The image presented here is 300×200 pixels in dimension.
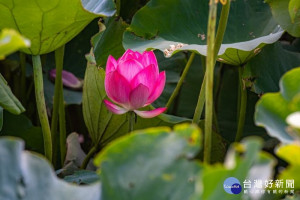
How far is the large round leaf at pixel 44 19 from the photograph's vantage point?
967 mm

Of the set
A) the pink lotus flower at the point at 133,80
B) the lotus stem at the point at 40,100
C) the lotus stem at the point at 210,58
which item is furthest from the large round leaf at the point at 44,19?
the lotus stem at the point at 210,58

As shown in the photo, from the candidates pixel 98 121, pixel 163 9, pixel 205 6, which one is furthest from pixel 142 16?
pixel 98 121

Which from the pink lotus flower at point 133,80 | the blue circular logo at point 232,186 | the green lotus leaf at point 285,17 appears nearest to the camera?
the blue circular logo at point 232,186

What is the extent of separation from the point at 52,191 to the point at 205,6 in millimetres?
904

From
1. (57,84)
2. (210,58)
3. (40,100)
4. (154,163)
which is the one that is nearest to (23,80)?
(57,84)

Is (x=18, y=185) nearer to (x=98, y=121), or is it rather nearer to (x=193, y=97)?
(x=98, y=121)

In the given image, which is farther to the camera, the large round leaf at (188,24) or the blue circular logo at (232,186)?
the large round leaf at (188,24)

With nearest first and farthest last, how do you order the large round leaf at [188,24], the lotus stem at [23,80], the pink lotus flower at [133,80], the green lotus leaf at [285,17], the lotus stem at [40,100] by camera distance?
1. the pink lotus flower at [133,80]
2. the lotus stem at [40,100]
3. the green lotus leaf at [285,17]
4. the large round leaf at [188,24]
5. the lotus stem at [23,80]

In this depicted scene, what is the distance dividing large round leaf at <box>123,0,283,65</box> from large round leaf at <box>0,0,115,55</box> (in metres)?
0.23

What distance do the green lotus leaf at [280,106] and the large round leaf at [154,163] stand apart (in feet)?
0.59

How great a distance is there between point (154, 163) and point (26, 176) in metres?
0.13

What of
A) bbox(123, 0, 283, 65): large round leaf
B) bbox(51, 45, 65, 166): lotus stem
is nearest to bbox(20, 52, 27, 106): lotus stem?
bbox(51, 45, 65, 166): lotus stem

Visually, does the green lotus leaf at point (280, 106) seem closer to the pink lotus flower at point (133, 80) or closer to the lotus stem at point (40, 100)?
the pink lotus flower at point (133, 80)

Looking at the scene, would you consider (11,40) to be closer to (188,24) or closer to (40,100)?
(40,100)
